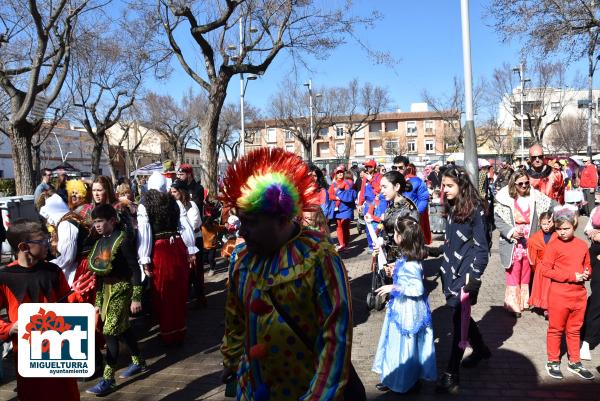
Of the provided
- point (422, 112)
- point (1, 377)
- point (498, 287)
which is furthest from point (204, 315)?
point (422, 112)

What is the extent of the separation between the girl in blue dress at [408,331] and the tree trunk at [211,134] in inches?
344

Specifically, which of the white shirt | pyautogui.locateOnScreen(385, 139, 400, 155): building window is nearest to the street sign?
the white shirt

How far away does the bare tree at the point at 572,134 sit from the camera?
5403cm

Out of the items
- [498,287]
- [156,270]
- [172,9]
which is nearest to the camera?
[156,270]

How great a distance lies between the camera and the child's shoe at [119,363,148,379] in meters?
4.71

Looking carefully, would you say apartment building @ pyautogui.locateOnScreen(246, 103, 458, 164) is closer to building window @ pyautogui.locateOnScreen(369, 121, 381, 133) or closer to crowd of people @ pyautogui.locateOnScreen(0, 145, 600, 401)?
building window @ pyautogui.locateOnScreen(369, 121, 381, 133)

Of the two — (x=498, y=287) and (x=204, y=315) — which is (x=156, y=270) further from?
(x=498, y=287)

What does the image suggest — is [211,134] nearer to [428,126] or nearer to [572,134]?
[572,134]

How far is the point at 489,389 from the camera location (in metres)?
4.19

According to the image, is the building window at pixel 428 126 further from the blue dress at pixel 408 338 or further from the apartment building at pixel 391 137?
the blue dress at pixel 408 338

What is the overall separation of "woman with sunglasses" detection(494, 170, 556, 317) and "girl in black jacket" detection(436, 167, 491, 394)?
1.98 meters

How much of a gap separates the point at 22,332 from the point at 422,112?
78.9m

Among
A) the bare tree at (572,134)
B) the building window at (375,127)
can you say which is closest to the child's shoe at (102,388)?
the bare tree at (572,134)

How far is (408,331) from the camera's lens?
4086 mm
